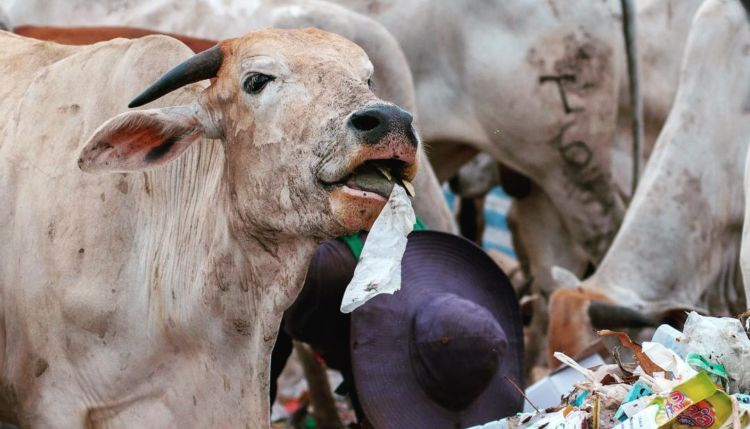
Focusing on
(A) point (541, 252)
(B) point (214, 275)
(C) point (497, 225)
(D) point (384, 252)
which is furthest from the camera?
(C) point (497, 225)

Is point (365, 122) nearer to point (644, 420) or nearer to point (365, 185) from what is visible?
point (365, 185)

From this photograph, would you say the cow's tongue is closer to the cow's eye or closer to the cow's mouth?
the cow's mouth

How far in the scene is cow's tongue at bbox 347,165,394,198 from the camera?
3.16m

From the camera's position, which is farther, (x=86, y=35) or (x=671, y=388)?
(x=86, y=35)

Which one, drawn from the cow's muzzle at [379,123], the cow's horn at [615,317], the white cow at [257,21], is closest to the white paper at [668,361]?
the cow's muzzle at [379,123]

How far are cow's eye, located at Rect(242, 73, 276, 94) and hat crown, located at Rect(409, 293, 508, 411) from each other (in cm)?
115

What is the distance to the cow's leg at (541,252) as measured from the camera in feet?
22.1

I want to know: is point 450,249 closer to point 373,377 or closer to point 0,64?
point 373,377

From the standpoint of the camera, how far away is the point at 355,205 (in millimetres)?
3145

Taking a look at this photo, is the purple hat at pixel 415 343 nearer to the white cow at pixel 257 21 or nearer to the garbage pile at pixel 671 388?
the white cow at pixel 257 21

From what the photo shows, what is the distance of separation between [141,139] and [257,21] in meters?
2.69

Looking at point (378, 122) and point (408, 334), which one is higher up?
point (378, 122)

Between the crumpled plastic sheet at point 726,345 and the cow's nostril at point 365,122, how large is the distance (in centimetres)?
82

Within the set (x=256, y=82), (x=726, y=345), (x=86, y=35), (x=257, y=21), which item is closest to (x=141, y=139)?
(x=256, y=82)
